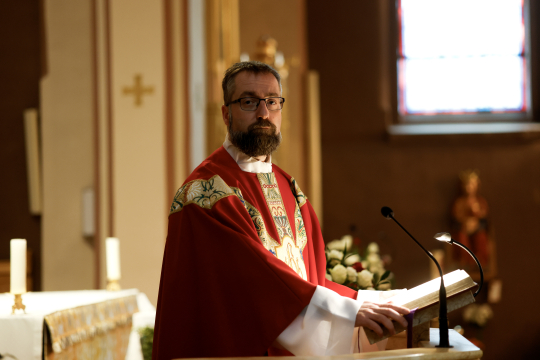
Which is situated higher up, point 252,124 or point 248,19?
point 248,19

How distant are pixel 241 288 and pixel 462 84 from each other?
20.7 feet

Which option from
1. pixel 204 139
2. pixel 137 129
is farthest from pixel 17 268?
pixel 204 139


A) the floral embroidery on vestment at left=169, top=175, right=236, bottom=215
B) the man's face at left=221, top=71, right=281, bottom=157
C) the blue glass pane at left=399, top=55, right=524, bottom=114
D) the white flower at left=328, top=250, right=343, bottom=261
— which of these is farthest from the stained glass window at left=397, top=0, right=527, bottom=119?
the floral embroidery on vestment at left=169, top=175, right=236, bottom=215

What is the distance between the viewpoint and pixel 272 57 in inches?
233

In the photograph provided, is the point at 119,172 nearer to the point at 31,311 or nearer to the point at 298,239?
the point at 31,311

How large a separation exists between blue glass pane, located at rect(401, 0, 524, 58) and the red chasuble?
6.02 meters

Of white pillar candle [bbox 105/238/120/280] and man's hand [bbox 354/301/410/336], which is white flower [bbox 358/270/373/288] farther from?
white pillar candle [bbox 105/238/120/280]

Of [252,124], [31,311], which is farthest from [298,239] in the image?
[31,311]

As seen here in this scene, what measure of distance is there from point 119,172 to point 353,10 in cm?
385

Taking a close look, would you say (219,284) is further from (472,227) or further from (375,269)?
(472,227)

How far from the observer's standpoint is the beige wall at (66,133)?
559 centimetres

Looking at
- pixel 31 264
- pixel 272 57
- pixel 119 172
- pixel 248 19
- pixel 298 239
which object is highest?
pixel 248 19

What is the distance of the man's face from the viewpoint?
2.11 metres

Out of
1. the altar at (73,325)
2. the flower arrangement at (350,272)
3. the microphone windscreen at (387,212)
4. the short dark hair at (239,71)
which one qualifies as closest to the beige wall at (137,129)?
the altar at (73,325)
